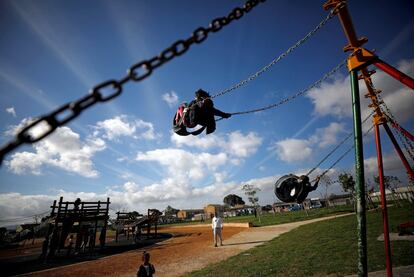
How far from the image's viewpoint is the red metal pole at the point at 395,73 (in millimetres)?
3309

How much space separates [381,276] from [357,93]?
5177mm

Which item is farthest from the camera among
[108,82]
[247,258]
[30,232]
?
[30,232]

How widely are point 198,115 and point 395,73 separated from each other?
3.88 metres

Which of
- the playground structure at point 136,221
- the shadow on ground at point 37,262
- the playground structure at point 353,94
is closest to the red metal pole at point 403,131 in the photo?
the playground structure at point 353,94

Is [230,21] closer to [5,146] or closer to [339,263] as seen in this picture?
[5,146]

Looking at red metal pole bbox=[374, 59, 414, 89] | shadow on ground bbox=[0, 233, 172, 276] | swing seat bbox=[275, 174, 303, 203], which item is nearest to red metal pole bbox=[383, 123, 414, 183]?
red metal pole bbox=[374, 59, 414, 89]

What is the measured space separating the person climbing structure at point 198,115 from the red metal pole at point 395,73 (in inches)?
132

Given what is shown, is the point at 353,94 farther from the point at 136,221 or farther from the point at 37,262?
the point at 136,221

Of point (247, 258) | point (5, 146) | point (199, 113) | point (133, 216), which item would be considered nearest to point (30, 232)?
point (133, 216)

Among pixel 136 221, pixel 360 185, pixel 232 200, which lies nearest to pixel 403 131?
pixel 360 185

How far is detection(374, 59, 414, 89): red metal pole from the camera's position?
3309 mm

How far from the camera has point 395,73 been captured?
139 inches

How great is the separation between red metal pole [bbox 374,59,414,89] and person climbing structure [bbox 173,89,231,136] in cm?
335

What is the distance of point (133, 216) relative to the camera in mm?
27312
